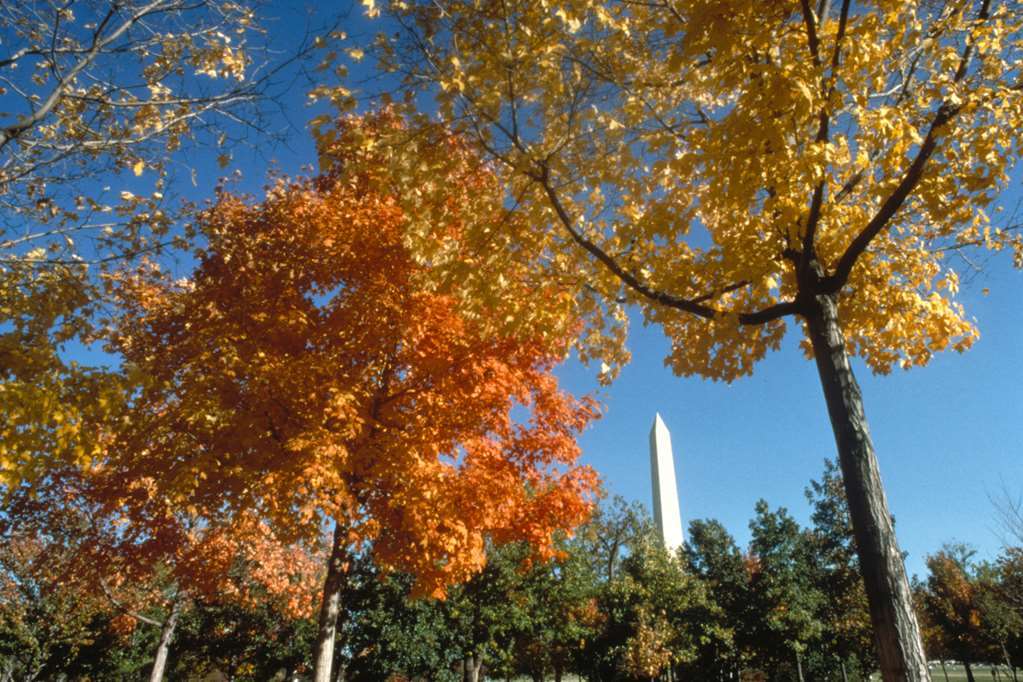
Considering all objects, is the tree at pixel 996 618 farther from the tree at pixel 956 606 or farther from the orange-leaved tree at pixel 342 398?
the orange-leaved tree at pixel 342 398

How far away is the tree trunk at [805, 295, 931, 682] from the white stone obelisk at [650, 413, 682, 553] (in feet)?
100

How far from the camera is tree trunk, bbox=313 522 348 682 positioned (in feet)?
28.1

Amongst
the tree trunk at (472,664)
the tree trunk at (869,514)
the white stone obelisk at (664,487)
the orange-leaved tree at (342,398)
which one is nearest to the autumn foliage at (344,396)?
the orange-leaved tree at (342,398)

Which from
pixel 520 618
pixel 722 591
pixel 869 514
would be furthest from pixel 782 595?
pixel 869 514

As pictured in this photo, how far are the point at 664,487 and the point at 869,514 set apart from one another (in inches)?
1245

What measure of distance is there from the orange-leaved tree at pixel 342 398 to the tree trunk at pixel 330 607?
0.03 meters

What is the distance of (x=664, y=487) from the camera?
110 ft

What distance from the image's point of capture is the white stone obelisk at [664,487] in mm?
33562

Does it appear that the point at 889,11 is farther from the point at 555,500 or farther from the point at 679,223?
the point at 555,500

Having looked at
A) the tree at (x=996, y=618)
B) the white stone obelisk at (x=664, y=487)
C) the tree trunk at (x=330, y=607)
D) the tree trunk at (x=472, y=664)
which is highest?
the white stone obelisk at (x=664, y=487)

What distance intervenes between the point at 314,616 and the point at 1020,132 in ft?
83.8

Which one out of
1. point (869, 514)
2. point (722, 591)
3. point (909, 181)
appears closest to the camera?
point (869, 514)

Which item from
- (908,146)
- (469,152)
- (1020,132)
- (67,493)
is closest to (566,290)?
(469,152)

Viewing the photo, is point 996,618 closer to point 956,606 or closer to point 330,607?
point 956,606
